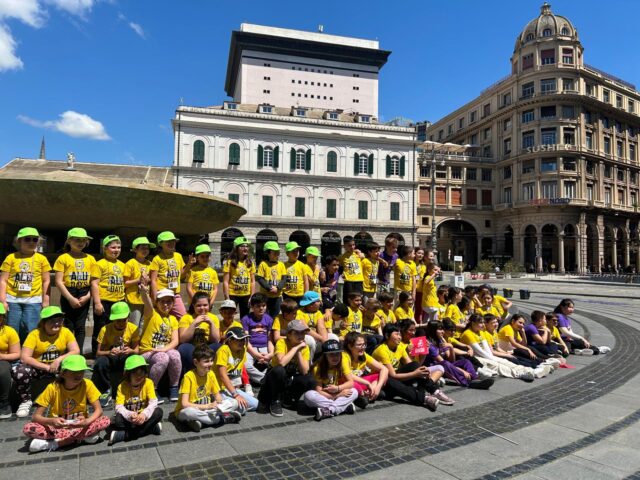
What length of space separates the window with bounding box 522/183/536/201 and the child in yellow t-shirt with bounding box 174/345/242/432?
169ft

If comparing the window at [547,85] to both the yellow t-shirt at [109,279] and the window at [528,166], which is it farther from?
the yellow t-shirt at [109,279]

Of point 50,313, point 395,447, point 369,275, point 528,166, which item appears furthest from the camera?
point 528,166

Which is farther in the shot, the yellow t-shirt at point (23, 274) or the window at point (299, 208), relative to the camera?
the window at point (299, 208)

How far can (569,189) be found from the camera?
47375 mm

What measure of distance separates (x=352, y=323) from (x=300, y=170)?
3508 cm

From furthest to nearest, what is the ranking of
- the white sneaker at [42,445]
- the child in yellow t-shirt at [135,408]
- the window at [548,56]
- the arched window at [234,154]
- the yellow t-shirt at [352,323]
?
1. the window at [548,56]
2. the arched window at [234,154]
3. the yellow t-shirt at [352,323]
4. the child in yellow t-shirt at [135,408]
5. the white sneaker at [42,445]

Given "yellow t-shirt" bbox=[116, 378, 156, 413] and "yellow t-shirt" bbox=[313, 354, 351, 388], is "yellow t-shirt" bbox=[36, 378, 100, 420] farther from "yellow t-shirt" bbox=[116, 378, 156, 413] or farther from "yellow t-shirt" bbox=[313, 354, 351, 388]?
"yellow t-shirt" bbox=[313, 354, 351, 388]

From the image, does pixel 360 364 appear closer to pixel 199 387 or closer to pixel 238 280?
pixel 199 387

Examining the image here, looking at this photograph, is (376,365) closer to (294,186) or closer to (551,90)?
(294,186)

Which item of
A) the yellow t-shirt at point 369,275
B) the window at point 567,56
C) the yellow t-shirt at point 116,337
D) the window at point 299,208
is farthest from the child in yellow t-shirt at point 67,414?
the window at point 567,56

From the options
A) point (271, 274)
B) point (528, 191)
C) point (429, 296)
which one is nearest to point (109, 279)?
point (271, 274)

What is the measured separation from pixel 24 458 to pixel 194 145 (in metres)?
36.9

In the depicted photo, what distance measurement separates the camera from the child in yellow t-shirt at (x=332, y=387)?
4578mm

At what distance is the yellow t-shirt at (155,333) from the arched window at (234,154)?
3494 centimetres
